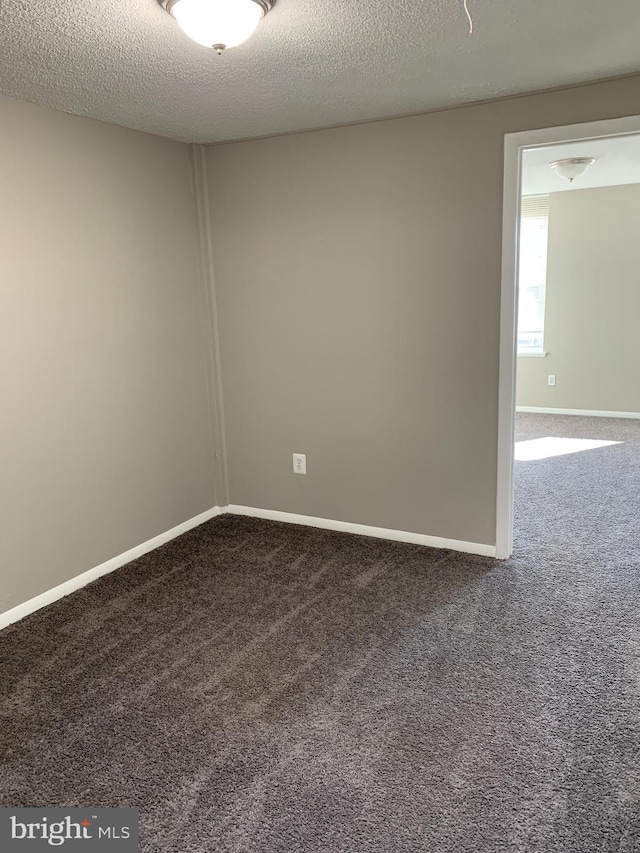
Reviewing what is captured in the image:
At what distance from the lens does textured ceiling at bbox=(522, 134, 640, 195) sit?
167 inches

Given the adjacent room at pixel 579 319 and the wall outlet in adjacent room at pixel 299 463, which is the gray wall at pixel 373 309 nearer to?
the wall outlet in adjacent room at pixel 299 463

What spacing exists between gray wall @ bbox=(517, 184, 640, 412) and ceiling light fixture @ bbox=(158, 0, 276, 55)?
17.4 feet

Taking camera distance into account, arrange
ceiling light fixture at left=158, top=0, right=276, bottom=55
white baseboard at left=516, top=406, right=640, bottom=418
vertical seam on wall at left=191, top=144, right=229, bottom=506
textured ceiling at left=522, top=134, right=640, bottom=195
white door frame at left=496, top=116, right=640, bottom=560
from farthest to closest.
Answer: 1. white baseboard at left=516, top=406, right=640, bottom=418
2. textured ceiling at left=522, top=134, right=640, bottom=195
3. vertical seam on wall at left=191, top=144, right=229, bottom=506
4. white door frame at left=496, top=116, right=640, bottom=560
5. ceiling light fixture at left=158, top=0, right=276, bottom=55

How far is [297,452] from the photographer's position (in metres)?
3.82

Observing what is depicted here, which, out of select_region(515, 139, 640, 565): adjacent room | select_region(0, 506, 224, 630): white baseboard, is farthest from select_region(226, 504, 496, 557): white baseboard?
select_region(515, 139, 640, 565): adjacent room

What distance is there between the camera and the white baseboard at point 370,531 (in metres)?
3.39

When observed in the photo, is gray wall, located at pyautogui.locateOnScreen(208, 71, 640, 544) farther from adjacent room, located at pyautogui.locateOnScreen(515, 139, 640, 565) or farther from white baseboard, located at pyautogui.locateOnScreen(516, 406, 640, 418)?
white baseboard, located at pyautogui.locateOnScreen(516, 406, 640, 418)

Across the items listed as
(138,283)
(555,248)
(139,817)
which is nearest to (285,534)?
(138,283)

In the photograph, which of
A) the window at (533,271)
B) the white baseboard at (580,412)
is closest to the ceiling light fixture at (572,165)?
the window at (533,271)

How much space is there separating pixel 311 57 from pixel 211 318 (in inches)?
72.7

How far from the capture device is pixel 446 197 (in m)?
3.12

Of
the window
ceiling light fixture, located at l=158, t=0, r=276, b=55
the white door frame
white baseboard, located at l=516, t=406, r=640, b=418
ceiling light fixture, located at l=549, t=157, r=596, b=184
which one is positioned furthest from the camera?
the window

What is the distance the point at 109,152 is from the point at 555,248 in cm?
487

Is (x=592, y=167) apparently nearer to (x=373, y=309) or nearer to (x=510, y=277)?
(x=510, y=277)
